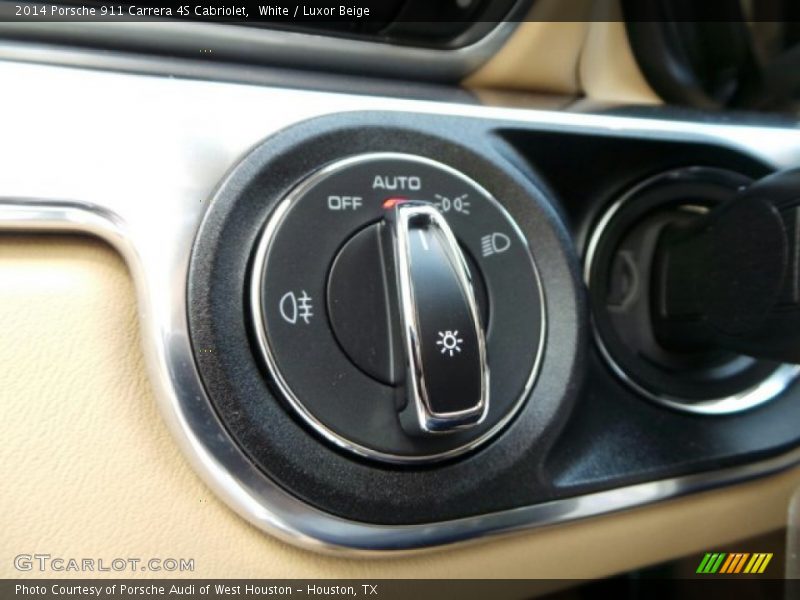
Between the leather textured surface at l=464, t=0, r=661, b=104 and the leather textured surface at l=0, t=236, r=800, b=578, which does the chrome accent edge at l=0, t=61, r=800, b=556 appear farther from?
the leather textured surface at l=464, t=0, r=661, b=104

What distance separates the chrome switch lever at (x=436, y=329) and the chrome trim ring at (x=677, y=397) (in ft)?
0.58

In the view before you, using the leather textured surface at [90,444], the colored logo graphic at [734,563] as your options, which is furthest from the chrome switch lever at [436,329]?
the colored logo graphic at [734,563]

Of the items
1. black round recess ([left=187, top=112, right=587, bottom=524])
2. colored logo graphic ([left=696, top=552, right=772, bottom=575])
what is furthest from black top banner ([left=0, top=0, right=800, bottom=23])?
colored logo graphic ([left=696, top=552, right=772, bottom=575])

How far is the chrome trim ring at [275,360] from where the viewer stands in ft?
1.34

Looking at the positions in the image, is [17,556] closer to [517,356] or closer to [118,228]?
[118,228]

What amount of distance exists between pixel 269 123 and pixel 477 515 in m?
0.28

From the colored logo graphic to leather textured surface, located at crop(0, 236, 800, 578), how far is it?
0.35 metres

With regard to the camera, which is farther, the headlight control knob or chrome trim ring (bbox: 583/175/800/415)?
chrome trim ring (bbox: 583/175/800/415)

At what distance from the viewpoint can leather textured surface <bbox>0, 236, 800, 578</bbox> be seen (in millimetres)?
386

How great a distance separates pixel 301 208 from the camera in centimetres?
43

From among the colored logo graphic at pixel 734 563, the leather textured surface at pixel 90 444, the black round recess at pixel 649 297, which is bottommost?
the colored logo graphic at pixel 734 563

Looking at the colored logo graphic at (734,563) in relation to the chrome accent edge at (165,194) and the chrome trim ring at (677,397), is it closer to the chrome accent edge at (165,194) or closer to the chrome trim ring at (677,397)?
the chrome trim ring at (677,397)

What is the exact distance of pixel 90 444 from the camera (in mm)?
393

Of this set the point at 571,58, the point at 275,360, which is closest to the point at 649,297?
the point at 571,58
